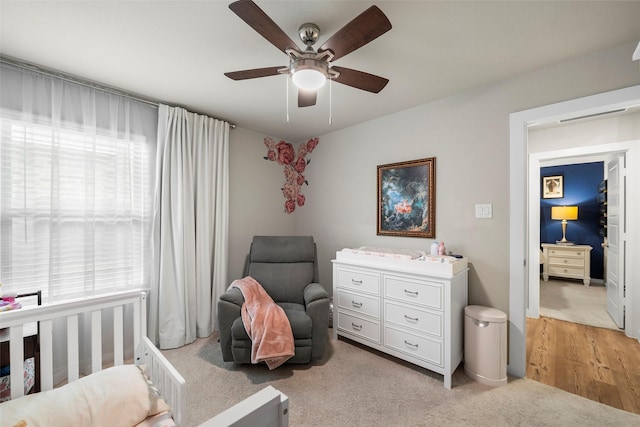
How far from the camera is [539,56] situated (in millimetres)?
1919

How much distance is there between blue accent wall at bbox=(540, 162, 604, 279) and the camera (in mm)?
5008

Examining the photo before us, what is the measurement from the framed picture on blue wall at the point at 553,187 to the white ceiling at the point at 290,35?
14.8ft

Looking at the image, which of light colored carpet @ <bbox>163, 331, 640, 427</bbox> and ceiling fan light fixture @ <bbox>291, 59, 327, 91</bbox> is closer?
ceiling fan light fixture @ <bbox>291, 59, 327, 91</bbox>

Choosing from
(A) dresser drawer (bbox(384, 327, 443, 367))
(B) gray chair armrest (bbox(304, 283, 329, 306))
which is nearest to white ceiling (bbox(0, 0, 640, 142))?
(B) gray chair armrest (bbox(304, 283, 329, 306))

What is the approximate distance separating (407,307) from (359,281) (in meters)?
0.50

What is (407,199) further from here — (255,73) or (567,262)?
(567,262)

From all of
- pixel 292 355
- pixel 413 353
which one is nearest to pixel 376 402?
pixel 413 353

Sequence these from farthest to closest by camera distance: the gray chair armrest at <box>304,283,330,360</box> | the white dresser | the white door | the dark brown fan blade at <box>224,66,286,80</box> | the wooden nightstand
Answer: the wooden nightstand < the white door < the gray chair armrest at <box>304,283,330,360</box> < the white dresser < the dark brown fan blade at <box>224,66,286,80</box>

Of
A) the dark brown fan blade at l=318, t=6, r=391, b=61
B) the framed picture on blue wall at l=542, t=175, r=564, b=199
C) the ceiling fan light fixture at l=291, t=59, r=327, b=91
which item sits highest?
the dark brown fan blade at l=318, t=6, r=391, b=61

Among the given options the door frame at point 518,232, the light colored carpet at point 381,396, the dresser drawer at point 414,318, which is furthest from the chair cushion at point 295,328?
the door frame at point 518,232

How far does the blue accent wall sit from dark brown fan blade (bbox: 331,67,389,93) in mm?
5670

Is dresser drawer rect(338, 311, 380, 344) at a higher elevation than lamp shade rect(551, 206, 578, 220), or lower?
lower

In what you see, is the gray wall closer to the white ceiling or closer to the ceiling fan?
the white ceiling

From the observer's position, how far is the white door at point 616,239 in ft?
9.65
